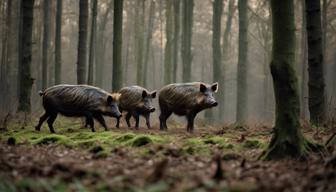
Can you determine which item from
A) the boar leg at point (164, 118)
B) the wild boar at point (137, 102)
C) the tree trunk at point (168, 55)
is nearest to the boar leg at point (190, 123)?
the boar leg at point (164, 118)

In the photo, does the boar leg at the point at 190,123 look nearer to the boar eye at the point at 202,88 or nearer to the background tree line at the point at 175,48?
the boar eye at the point at 202,88

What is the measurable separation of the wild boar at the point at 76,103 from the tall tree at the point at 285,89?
6696mm

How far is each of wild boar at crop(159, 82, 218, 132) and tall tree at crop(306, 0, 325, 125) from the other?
9.49 feet

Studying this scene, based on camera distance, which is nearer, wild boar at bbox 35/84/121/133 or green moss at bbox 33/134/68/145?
green moss at bbox 33/134/68/145

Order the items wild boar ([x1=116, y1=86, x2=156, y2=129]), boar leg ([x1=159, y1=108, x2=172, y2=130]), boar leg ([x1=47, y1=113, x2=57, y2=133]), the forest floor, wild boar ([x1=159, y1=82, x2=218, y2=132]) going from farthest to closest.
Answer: wild boar ([x1=116, y1=86, x2=156, y2=129])
boar leg ([x1=159, y1=108, x2=172, y2=130])
wild boar ([x1=159, y1=82, x2=218, y2=132])
boar leg ([x1=47, y1=113, x2=57, y2=133])
the forest floor

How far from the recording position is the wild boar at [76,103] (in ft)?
43.3

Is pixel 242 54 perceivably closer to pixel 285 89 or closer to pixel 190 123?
pixel 190 123

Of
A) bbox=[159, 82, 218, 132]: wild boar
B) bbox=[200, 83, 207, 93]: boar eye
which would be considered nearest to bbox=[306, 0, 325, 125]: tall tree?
bbox=[159, 82, 218, 132]: wild boar

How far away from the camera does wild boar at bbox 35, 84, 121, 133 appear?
520 inches

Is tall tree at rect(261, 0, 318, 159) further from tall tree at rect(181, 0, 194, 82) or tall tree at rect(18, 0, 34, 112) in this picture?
tall tree at rect(181, 0, 194, 82)

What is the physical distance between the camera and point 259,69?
55.2 meters

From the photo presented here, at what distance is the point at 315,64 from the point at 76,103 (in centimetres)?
706

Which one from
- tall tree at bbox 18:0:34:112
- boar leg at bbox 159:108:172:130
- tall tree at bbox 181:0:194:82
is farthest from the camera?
tall tree at bbox 181:0:194:82

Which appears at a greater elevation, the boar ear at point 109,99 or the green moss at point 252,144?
the boar ear at point 109,99
